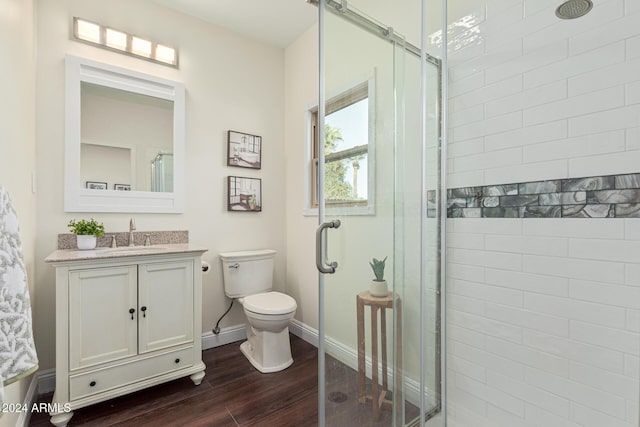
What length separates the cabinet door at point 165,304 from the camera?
5.72 feet

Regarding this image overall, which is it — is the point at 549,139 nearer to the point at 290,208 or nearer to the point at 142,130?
the point at 290,208

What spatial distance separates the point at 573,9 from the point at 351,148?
0.93 metres

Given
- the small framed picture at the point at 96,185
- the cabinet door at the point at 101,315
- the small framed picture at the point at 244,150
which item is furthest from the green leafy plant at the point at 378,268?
the small framed picture at the point at 96,185

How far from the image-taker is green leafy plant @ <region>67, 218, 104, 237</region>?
5.96 ft

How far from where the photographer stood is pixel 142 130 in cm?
219

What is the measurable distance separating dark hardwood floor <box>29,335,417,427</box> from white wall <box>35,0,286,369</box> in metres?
0.54

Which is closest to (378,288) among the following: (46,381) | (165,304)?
(165,304)

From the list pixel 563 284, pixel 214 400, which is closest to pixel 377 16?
pixel 563 284

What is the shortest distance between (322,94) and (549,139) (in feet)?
2.94

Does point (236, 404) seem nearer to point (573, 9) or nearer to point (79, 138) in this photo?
point (79, 138)

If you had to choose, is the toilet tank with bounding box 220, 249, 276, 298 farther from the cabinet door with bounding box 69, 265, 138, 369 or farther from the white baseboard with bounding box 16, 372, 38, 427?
the white baseboard with bounding box 16, 372, 38, 427

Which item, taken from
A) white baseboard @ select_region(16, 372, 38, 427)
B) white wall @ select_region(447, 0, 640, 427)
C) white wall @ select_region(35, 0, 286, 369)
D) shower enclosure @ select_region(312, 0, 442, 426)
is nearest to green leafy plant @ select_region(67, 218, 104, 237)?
white wall @ select_region(35, 0, 286, 369)

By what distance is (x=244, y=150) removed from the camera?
2.62m

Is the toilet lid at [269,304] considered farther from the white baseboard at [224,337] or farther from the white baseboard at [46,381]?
the white baseboard at [46,381]
